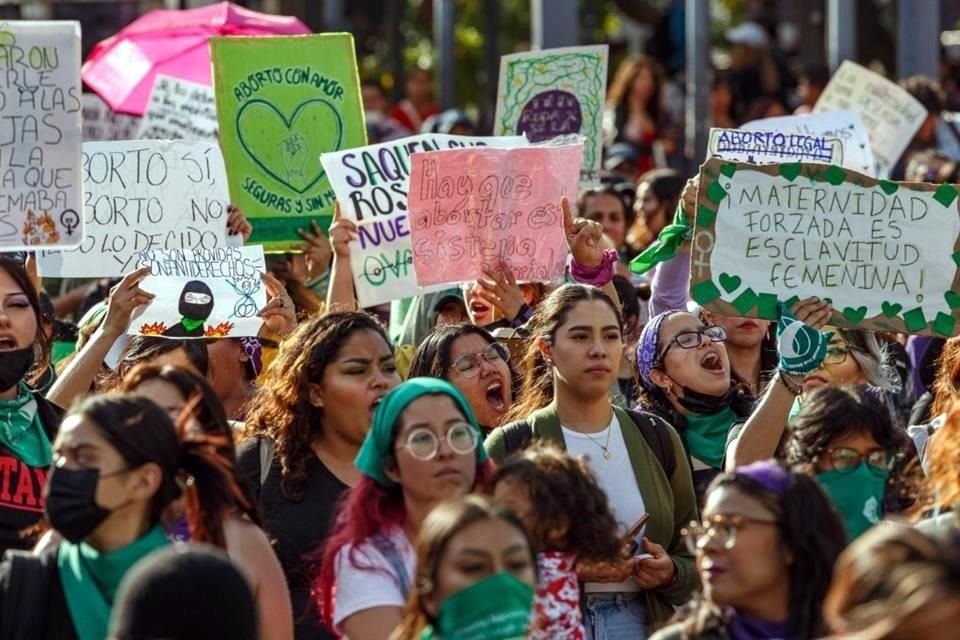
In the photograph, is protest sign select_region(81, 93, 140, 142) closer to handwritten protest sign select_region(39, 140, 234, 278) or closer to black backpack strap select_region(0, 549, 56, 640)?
handwritten protest sign select_region(39, 140, 234, 278)

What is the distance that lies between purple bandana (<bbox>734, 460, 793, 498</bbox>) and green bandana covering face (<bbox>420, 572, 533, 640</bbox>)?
65 cm

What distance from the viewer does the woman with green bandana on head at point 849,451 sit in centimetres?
569

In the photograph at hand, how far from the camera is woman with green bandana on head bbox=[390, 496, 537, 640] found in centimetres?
447

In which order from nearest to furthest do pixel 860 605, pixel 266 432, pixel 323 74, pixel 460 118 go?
pixel 860 605, pixel 266 432, pixel 323 74, pixel 460 118

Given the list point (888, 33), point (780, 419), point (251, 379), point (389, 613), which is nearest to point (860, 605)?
point (389, 613)

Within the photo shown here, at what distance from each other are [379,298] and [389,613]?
3341 millimetres

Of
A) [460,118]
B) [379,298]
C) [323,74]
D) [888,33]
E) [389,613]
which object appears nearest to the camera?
[389,613]

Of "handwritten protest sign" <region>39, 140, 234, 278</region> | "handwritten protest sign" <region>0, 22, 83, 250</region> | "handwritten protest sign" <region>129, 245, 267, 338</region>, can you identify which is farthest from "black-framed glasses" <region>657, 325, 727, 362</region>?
"handwritten protest sign" <region>0, 22, 83, 250</region>

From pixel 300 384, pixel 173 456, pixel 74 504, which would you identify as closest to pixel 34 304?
pixel 300 384

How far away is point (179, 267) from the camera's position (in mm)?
7996

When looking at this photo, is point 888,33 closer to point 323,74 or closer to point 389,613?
point 323,74

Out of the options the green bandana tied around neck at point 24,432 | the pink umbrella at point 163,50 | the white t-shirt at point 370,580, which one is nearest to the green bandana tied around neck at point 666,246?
the green bandana tied around neck at point 24,432

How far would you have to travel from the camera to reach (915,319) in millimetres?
7277

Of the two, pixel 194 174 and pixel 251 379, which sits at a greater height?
pixel 194 174
